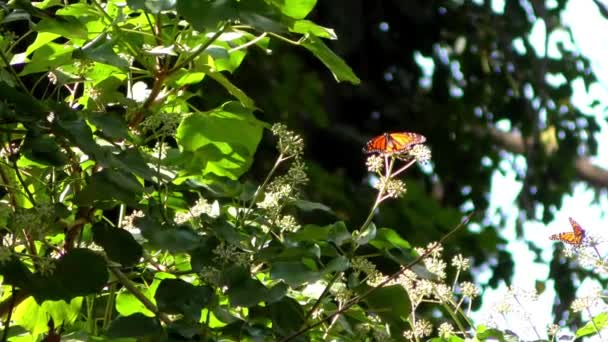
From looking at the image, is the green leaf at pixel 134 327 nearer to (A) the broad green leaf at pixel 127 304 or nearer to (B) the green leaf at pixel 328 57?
(A) the broad green leaf at pixel 127 304

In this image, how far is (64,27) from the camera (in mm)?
1111

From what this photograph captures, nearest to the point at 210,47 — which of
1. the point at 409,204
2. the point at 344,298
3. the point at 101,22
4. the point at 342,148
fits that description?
the point at 101,22

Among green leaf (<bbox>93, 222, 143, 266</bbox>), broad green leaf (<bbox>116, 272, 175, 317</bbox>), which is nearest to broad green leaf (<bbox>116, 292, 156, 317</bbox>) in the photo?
broad green leaf (<bbox>116, 272, 175, 317</bbox>)

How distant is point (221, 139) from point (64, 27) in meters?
0.19

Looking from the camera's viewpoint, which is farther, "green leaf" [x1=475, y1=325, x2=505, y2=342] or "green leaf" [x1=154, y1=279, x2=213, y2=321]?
"green leaf" [x1=475, y1=325, x2=505, y2=342]

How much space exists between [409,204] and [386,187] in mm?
2664

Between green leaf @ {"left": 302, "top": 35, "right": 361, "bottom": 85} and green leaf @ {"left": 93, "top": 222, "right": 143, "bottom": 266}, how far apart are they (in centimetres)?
25

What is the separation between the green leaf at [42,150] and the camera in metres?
1.02

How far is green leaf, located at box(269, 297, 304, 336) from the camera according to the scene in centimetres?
109

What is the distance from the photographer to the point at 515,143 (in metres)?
5.13

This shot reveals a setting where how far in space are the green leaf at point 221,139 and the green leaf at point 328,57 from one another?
9 centimetres

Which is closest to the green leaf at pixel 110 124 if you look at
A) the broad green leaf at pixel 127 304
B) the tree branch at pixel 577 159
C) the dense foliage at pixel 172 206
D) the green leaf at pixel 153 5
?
the dense foliage at pixel 172 206

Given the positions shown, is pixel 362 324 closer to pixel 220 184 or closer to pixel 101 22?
pixel 220 184

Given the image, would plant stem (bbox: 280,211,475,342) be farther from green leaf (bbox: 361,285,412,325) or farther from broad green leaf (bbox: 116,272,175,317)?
broad green leaf (bbox: 116,272,175,317)
